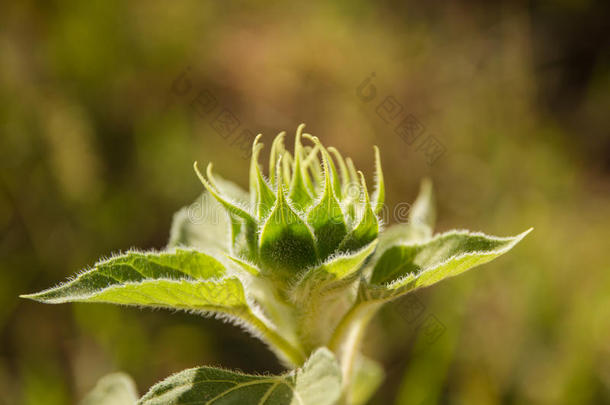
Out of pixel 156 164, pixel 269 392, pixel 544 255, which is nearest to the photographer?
pixel 269 392

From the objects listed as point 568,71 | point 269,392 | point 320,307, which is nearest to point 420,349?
point 320,307

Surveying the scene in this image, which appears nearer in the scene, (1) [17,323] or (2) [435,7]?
(1) [17,323]

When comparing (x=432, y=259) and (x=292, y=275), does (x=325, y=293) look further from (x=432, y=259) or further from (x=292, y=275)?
(x=432, y=259)

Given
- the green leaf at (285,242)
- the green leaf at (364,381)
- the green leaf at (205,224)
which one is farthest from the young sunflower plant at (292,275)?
the green leaf at (364,381)

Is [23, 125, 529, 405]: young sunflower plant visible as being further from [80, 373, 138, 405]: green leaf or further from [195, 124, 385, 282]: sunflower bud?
[80, 373, 138, 405]: green leaf

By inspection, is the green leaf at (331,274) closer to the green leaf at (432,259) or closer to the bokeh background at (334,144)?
the green leaf at (432,259)

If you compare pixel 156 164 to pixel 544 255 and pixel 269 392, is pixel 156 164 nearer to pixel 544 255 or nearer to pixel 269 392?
pixel 544 255

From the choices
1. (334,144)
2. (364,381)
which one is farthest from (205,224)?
(334,144)
